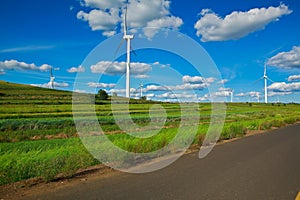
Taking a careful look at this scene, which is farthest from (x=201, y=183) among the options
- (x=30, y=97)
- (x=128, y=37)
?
(x=30, y=97)

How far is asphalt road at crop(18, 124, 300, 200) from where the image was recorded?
19.2 feet

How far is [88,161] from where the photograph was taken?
8898 mm

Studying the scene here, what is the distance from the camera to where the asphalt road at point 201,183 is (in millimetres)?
5863

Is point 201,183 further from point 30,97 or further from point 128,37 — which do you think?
point 30,97

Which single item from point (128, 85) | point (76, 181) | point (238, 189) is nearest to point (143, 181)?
point (76, 181)

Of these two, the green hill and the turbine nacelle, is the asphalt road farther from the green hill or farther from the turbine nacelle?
the green hill

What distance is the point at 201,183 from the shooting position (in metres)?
6.73

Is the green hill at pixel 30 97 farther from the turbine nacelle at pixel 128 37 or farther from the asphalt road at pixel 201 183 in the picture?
the asphalt road at pixel 201 183

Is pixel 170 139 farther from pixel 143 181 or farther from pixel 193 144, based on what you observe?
pixel 143 181

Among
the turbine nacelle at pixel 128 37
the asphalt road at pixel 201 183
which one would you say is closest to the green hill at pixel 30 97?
the turbine nacelle at pixel 128 37

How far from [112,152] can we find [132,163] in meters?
0.77

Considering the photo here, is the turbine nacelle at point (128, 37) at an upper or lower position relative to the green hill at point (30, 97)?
upper

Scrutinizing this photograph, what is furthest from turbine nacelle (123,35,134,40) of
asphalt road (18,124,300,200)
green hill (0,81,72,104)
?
asphalt road (18,124,300,200)

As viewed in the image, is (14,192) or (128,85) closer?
(14,192)
